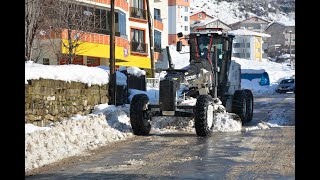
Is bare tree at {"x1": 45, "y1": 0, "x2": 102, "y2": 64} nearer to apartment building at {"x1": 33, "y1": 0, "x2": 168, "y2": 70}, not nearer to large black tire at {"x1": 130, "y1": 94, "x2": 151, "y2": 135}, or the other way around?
apartment building at {"x1": 33, "y1": 0, "x2": 168, "y2": 70}

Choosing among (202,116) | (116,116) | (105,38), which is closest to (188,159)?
(202,116)

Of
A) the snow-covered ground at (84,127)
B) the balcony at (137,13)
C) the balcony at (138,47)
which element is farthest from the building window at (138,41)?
the snow-covered ground at (84,127)

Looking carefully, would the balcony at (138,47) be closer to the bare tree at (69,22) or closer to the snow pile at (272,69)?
the bare tree at (69,22)

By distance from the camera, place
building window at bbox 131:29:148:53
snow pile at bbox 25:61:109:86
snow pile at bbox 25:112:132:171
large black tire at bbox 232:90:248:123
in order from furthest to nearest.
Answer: building window at bbox 131:29:148:53 → large black tire at bbox 232:90:248:123 → snow pile at bbox 25:61:109:86 → snow pile at bbox 25:112:132:171

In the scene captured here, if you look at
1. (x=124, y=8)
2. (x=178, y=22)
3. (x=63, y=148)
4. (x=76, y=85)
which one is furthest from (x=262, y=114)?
(x=178, y=22)

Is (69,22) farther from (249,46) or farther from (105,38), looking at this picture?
(249,46)

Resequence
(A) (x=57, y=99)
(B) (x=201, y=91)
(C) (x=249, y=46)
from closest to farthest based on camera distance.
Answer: (A) (x=57, y=99), (B) (x=201, y=91), (C) (x=249, y=46)

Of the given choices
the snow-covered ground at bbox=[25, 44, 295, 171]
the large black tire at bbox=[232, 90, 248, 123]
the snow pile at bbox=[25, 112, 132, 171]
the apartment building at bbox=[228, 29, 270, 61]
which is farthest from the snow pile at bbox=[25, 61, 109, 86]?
the apartment building at bbox=[228, 29, 270, 61]

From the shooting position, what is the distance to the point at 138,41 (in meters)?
49.5

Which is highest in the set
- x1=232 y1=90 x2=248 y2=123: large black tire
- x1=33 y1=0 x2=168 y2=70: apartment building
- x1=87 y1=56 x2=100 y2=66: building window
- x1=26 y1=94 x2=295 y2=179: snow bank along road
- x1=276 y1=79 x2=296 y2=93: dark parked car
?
x1=33 y1=0 x2=168 y2=70: apartment building

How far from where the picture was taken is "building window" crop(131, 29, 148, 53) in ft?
Answer: 160

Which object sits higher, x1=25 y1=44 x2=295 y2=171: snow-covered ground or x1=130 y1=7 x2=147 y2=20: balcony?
x1=130 y1=7 x2=147 y2=20: balcony

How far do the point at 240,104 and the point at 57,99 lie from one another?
22.0 feet
